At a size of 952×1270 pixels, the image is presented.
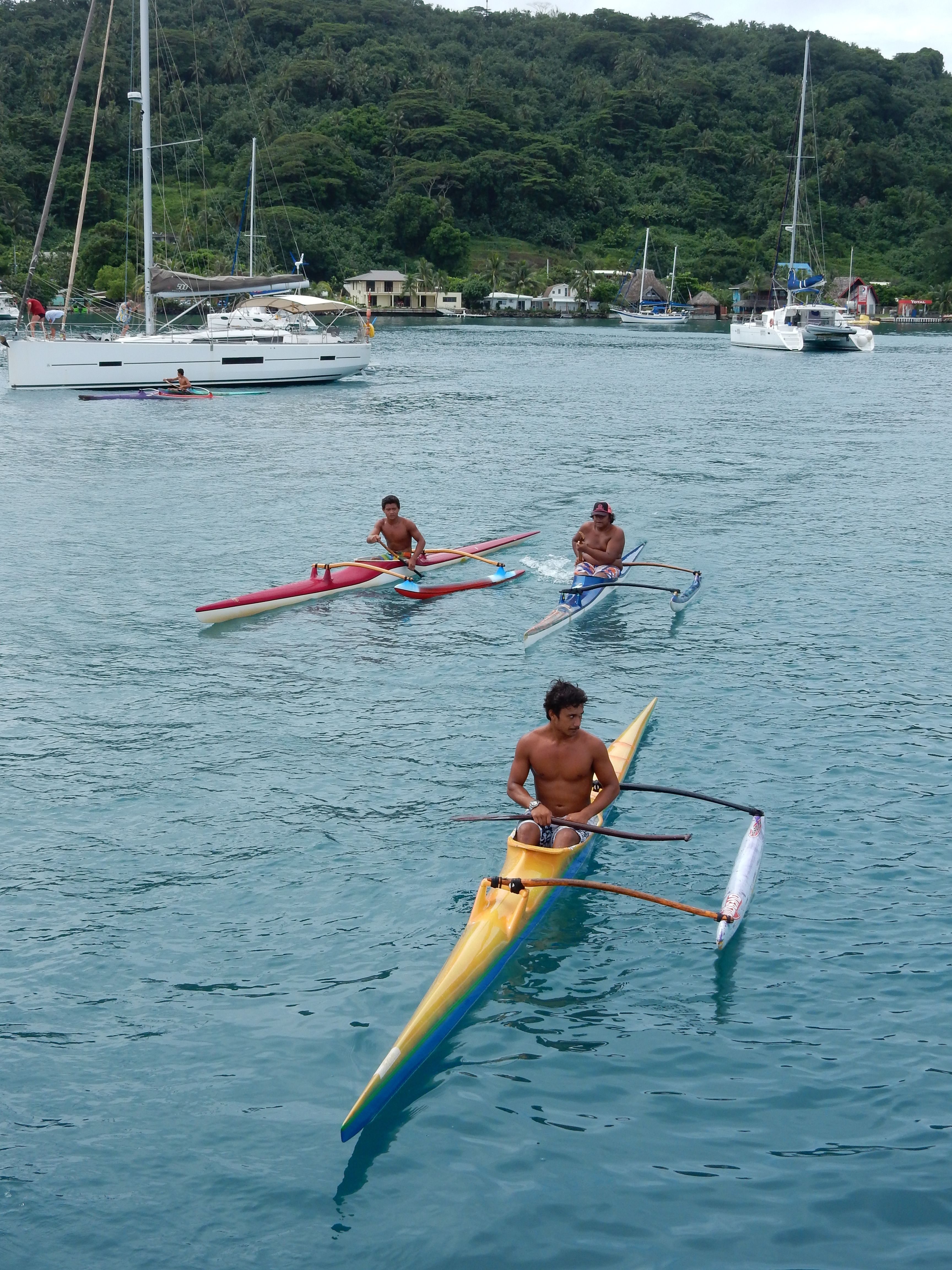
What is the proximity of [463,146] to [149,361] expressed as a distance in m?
122

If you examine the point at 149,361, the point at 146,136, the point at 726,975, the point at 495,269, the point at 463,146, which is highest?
the point at 463,146

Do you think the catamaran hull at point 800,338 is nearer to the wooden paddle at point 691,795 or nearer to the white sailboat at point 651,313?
the white sailboat at point 651,313

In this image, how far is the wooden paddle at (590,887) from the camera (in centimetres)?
902

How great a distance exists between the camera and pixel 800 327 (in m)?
81.7

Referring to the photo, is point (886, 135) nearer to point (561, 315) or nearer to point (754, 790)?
point (561, 315)

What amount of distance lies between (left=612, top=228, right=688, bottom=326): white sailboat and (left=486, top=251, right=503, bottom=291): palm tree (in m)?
14.1

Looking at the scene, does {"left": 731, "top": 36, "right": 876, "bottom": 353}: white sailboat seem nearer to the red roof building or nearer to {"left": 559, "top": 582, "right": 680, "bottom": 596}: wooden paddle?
the red roof building

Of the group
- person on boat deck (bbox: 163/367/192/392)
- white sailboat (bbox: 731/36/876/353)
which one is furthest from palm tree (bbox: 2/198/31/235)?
person on boat deck (bbox: 163/367/192/392)

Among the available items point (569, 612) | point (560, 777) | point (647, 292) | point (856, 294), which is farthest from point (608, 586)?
point (856, 294)

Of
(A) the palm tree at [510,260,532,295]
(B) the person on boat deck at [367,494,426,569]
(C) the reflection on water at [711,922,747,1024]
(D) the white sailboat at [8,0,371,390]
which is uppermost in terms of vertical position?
(A) the palm tree at [510,260,532,295]

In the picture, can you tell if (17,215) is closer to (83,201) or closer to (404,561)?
(83,201)


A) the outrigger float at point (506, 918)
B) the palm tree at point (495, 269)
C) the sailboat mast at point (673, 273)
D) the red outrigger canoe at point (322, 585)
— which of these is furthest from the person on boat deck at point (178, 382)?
the palm tree at point (495, 269)

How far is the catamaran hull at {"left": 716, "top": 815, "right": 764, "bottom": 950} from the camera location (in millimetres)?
9531

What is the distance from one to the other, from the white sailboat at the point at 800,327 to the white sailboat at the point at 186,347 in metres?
40.4
